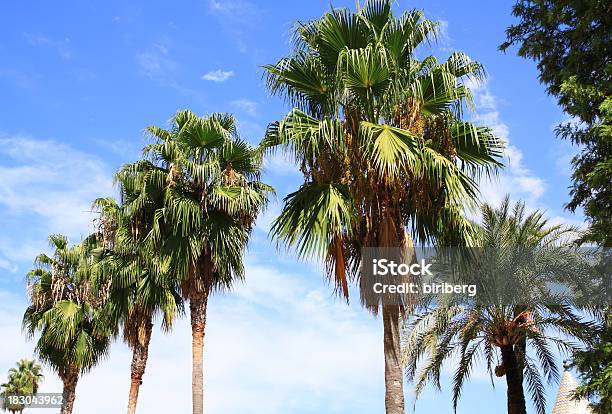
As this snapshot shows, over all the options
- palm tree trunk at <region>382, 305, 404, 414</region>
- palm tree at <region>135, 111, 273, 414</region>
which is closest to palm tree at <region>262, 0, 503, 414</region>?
palm tree trunk at <region>382, 305, 404, 414</region>

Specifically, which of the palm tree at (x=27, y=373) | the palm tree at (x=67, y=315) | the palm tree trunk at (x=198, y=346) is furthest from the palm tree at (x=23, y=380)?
the palm tree trunk at (x=198, y=346)

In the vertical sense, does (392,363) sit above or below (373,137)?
below

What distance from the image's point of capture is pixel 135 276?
20.7 metres

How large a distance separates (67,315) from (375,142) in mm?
18947

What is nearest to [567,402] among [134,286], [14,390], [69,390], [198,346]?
[198,346]

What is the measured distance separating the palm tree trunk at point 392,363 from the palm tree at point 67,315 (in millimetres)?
15974

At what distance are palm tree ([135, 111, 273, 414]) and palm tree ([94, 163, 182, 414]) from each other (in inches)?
46.1

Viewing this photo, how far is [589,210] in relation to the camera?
13.8 meters

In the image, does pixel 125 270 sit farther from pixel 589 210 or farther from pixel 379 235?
pixel 589 210

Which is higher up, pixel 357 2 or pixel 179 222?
pixel 357 2

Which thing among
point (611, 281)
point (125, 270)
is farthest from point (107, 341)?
point (611, 281)

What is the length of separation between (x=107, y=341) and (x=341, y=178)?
1817 centimetres

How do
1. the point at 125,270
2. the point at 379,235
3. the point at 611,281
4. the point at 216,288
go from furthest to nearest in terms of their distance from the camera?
the point at 125,270
the point at 216,288
the point at 611,281
the point at 379,235

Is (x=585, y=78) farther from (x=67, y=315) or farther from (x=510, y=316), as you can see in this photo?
(x=67, y=315)
